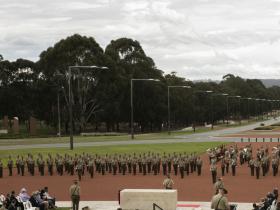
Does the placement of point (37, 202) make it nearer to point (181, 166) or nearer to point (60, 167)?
point (181, 166)

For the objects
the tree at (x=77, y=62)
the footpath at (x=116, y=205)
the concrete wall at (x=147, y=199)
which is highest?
the tree at (x=77, y=62)

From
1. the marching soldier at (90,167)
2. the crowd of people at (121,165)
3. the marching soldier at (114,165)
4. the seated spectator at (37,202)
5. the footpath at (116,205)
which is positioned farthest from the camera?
the marching soldier at (114,165)

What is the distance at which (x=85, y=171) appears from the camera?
129ft

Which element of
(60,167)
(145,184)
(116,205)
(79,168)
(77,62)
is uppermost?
(77,62)

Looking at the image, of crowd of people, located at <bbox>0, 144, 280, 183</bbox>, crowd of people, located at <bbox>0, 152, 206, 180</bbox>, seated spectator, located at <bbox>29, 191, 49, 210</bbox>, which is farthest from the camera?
crowd of people, located at <bbox>0, 152, 206, 180</bbox>

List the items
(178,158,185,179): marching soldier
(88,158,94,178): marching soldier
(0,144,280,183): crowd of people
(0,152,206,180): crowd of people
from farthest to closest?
1. (0,152,206,180): crowd of people
2. (88,158,94,178): marching soldier
3. (0,144,280,183): crowd of people
4. (178,158,185,179): marching soldier

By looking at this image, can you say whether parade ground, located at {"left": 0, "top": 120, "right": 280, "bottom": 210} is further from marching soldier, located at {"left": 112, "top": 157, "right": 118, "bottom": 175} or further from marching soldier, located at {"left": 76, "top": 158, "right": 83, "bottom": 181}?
marching soldier, located at {"left": 112, "top": 157, "right": 118, "bottom": 175}

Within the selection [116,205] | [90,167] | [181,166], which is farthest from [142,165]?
[116,205]

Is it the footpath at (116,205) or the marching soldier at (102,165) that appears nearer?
the footpath at (116,205)

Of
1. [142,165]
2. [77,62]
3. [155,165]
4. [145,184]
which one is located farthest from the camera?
[77,62]

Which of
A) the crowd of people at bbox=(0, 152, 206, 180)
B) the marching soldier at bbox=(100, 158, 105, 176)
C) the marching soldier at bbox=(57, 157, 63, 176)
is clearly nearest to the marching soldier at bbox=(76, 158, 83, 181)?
the crowd of people at bbox=(0, 152, 206, 180)

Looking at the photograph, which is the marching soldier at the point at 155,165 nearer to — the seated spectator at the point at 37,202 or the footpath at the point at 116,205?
the footpath at the point at 116,205

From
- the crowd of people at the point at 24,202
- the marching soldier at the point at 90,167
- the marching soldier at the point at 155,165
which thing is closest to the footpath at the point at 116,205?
the crowd of people at the point at 24,202

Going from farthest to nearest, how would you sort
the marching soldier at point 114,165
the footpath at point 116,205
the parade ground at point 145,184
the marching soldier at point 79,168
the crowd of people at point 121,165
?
the marching soldier at point 114,165
the crowd of people at point 121,165
the marching soldier at point 79,168
the parade ground at point 145,184
the footpath at point 116,205
